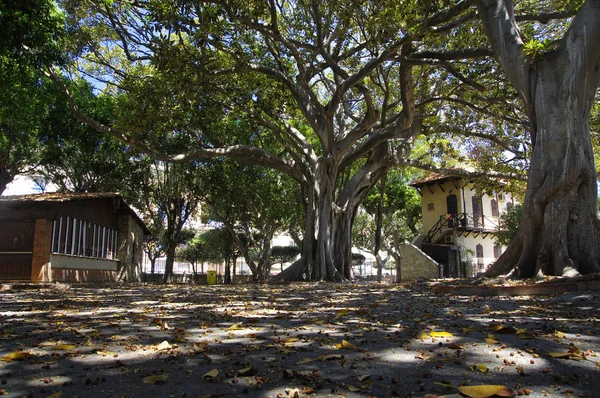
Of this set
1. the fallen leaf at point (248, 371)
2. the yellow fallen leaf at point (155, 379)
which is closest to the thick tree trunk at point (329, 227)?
the fallen leaf at point (248, 371)

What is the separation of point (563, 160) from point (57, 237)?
15646 mm

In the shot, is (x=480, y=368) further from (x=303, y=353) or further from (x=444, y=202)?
(x=444, y=202)

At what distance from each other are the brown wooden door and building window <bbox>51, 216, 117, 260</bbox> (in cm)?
79

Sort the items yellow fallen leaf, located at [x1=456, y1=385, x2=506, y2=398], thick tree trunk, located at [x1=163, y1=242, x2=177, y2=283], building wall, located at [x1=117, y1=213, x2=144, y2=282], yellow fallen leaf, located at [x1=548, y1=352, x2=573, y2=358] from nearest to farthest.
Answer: yellow fallen leaf, located at [x1=456, y1=385, x2=506, y2=398], yellow fallen leaf, located at [x1=548, y1=352, x2=573, y2=358], building wall, located at [x1=117, y1=213, x2=144, y2=282], thick tree trunk, located at [x1=163, y1=242, x2=177, y2=283]

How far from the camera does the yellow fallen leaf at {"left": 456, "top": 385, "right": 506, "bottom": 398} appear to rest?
6.67ft

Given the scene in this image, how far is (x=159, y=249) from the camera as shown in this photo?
119ft

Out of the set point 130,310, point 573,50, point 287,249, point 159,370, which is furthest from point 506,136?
point 287,249

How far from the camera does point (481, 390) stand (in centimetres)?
209

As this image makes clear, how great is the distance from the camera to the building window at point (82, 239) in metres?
15.7

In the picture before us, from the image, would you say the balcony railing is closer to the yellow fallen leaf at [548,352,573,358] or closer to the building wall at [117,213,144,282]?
the building wall at [117,213,144,282]

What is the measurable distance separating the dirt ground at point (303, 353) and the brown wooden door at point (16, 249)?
11598 millimetres

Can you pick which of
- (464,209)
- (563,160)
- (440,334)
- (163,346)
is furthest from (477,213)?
(163,346)

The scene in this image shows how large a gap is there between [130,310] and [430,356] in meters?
4.11

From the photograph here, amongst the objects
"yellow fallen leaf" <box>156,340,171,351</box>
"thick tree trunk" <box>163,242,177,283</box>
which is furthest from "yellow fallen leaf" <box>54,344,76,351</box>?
"thick tree trunk" <box>163,242,177,283</box>
